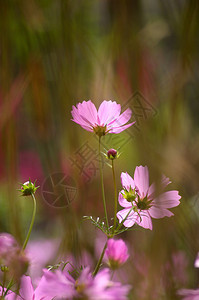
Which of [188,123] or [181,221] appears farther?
[188,123]

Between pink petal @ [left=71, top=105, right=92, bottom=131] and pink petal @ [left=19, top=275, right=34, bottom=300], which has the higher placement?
pink petal @ [left=71, top=105, right=92, bottom=131]

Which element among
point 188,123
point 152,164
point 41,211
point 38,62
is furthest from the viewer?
point 41,211

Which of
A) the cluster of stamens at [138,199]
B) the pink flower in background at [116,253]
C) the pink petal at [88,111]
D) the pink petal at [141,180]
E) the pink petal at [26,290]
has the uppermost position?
the pink petal at [88,111]

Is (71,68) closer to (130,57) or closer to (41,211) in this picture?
(130,57)

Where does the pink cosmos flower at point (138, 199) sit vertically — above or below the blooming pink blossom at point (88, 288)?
above

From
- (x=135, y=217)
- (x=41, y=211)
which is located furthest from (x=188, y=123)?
(x=135, y=217)
